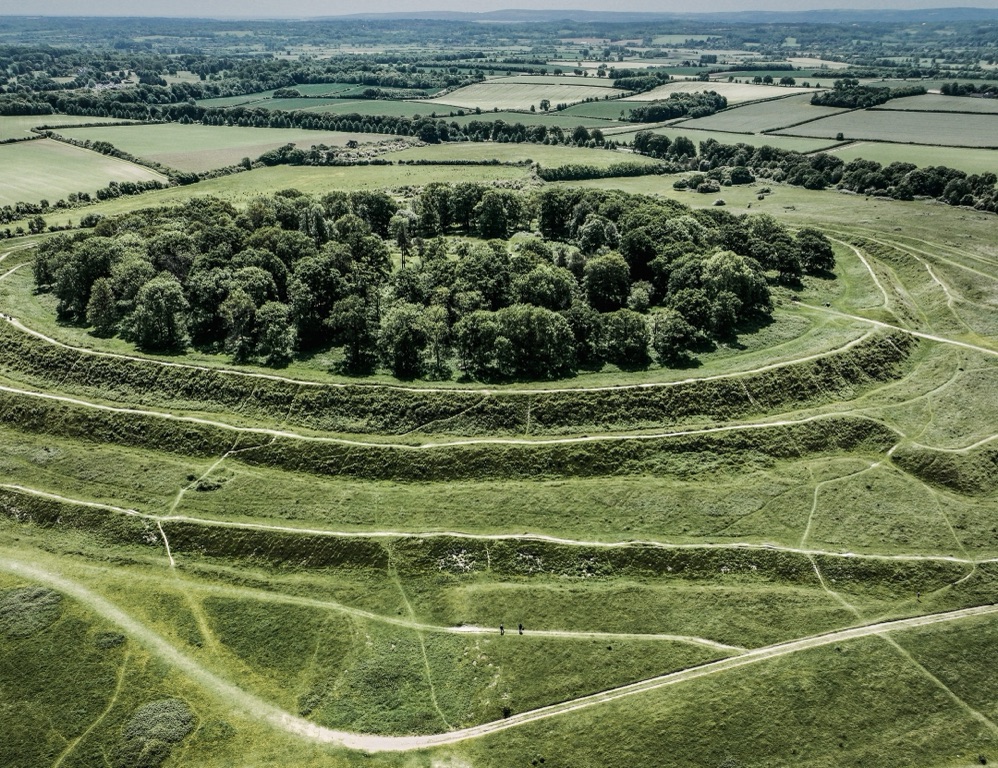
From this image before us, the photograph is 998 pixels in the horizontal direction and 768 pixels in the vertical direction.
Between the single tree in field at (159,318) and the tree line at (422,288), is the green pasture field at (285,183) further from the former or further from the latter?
the single tree in field at (159,318)

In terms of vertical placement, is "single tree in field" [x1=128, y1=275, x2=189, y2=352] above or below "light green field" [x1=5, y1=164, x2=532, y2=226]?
below

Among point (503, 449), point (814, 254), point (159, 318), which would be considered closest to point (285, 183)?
point (159, 318)

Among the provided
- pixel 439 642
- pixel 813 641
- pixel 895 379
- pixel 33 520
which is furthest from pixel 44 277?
pixel 895 379

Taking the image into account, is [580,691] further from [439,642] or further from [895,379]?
[895,379]

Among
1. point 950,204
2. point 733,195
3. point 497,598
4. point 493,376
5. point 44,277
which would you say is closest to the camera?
point 497,598

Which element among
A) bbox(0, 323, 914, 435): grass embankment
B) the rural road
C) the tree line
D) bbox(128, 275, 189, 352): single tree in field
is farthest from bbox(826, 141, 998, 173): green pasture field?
bbox(128, 275, 189, 352): single tree in field

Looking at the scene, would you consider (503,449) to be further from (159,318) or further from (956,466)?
(159,318)

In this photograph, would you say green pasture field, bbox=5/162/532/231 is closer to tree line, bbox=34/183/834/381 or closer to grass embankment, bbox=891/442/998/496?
tree line, bbox=34/183/834/381
